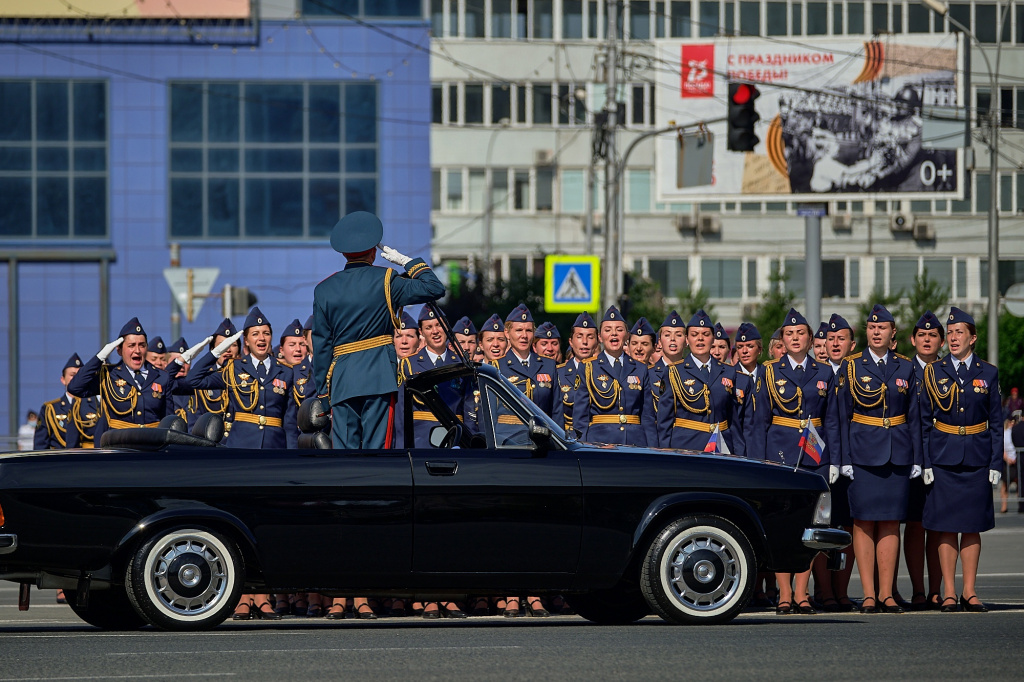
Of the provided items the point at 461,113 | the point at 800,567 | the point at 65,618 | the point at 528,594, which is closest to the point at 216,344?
the point at 65,618

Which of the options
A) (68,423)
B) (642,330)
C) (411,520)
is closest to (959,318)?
(642,330)

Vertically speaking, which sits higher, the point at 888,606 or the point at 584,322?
the point at 584,322

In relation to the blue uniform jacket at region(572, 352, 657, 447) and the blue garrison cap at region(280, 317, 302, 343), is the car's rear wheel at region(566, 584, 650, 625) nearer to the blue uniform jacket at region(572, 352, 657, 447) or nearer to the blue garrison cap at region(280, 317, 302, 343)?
the blue uniform jacket at region(572, 352, 657, 447)

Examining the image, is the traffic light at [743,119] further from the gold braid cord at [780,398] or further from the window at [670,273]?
the window at [670,273]

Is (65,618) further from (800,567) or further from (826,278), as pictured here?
(826,278)

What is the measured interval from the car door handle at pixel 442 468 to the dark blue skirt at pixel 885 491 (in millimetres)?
3994

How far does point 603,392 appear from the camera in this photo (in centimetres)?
1320

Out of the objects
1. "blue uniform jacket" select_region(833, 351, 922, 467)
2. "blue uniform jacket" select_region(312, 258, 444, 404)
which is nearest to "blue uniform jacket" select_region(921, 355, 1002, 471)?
"blue uniform jacket" select_region(833, 351, 922, 467)

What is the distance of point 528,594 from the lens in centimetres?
971

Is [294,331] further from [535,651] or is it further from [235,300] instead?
[235,300]

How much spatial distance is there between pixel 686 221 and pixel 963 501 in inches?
1835

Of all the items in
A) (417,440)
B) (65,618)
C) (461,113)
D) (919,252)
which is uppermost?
(461,113)

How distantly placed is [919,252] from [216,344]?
49896 millimetres

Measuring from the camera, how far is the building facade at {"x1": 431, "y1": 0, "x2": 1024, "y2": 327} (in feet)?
188
